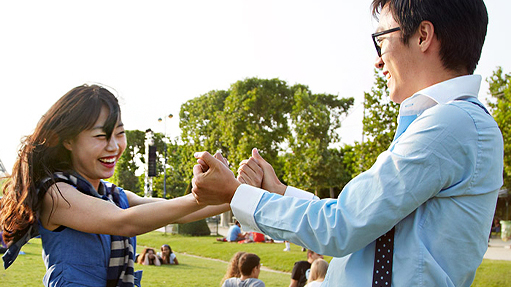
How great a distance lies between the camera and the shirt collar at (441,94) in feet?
5.63

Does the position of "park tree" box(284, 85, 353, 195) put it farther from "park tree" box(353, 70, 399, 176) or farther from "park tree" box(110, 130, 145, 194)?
"park tree" box(110, 130, 145, 194)

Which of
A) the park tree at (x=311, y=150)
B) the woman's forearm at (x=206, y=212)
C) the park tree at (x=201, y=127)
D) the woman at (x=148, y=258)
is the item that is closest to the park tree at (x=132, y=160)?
the park tree at (x=201, y=127)

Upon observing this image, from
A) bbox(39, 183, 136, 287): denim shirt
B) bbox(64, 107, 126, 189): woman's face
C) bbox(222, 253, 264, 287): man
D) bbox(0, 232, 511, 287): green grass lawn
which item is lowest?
bbox(0, 232, 511, 287): green grass lawn

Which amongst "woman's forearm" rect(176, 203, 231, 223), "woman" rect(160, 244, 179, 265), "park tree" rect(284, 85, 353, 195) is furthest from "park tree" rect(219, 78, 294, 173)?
"woman's forearm" rect(176, 203, 231, 223)

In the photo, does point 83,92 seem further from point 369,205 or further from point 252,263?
point 252,263

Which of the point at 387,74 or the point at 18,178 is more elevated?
the point at 387,74

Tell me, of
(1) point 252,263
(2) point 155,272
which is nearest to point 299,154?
(2) point 155,272

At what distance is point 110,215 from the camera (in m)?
2.17

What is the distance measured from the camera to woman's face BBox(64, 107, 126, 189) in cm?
238

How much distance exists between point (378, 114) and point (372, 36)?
15.7 m

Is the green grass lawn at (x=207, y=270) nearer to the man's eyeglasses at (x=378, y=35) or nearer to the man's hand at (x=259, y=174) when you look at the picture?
the man's hand at (x=259, y=174)

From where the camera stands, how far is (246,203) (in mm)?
1714

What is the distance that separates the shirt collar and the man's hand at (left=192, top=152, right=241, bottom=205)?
643 mm

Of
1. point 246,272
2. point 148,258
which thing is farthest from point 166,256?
point 246,272
